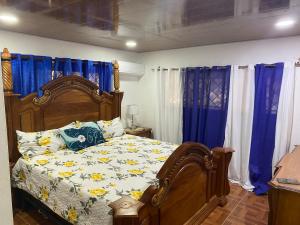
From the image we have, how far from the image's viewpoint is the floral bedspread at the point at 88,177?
1891mm

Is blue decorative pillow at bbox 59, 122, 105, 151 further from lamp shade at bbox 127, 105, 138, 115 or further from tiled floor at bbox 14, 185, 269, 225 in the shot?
lamp shade at bbox 127, 105, 138, 115

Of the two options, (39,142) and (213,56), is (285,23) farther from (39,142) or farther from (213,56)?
(39,142)

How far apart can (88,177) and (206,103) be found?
2.34 metres

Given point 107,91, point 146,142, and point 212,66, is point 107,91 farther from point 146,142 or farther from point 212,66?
point 212,66

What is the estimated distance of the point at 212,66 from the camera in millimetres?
3719

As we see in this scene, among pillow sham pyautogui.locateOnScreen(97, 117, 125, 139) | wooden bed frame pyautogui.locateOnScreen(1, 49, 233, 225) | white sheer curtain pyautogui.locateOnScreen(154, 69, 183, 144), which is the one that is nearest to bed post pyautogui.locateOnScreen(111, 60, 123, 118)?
wooden bed frame pyautogui.locateOnScreen(1, 49, 233, 225)

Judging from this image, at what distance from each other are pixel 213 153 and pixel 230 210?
2.45ft

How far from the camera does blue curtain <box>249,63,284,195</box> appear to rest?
320 centimetres

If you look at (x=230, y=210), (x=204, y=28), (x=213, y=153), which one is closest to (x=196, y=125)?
(x=213, y=153)

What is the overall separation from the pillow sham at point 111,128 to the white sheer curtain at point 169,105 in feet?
3.24

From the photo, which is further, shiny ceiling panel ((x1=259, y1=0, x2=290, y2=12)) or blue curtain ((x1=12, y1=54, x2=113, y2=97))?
blue curtain ((x1=12, y1=54, x2=113, y2=97))

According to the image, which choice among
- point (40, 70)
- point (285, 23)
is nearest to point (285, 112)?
point (285, 23)

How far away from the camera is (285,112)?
313 cm

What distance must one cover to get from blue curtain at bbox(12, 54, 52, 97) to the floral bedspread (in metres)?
0.93
